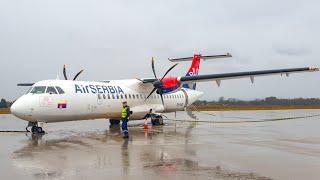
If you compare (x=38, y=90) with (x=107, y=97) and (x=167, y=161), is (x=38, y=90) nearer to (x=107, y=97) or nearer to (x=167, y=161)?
(x=107, y=97)

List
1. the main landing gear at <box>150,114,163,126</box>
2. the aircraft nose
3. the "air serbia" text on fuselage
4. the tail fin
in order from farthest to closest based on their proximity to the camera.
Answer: the tail fin, the main landing gear at <box>150,114,163,126</box>, the "air serbia" text on fuselage, the aircraft nose

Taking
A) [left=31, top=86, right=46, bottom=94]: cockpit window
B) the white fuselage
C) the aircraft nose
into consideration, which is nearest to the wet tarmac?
the aircraft nose

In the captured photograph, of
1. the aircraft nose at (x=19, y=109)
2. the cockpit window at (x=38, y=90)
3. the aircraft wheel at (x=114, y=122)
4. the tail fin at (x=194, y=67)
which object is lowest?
the aircraft wheel at (x=114, y=122)

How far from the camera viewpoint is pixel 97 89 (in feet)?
70.2

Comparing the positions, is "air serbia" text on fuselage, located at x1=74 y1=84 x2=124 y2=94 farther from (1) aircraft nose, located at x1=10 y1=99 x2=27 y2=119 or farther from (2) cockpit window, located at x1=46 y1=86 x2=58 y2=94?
(1) aircraft nose, located at x1=10 y1=99 x2=27 y2=119

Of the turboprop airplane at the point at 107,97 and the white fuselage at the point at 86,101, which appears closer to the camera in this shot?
the white fuselage at the point at 86,101

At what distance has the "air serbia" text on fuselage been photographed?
19989mm

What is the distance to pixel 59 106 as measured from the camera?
18.2 m

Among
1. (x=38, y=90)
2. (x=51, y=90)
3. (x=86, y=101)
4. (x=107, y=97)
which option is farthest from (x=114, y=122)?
(x=38, y=90)

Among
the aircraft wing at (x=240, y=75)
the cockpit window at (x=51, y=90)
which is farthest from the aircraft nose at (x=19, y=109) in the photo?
the aircraft wing at (x=240, y=75)

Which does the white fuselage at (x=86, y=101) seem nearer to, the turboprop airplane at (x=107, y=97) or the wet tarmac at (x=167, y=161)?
the turboprop airplane at (x=107, y=97)

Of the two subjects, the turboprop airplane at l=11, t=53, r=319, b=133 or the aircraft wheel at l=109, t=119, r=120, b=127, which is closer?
the turboprop airplane at l=11, t=53, r=319, b=133

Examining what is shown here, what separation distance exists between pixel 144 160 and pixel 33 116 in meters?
9.09

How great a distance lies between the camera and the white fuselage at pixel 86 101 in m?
17.1
